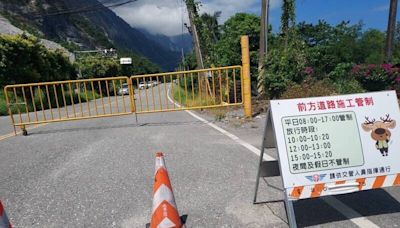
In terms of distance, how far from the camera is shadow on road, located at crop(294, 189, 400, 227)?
10.4ft

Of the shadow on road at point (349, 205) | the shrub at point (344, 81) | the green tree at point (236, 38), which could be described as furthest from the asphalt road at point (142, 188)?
the green tree at point (236, 38)

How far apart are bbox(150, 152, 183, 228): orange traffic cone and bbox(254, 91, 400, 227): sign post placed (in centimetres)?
103

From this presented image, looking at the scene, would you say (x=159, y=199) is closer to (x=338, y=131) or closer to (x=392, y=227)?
(x=338, y=131)

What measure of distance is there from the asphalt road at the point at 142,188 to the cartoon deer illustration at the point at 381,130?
0.70 m

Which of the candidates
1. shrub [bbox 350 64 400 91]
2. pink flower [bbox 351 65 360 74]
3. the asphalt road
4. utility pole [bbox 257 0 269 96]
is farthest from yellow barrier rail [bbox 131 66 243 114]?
shrub [bbox 350 64 400 91]

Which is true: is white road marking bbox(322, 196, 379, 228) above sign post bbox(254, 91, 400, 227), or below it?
below

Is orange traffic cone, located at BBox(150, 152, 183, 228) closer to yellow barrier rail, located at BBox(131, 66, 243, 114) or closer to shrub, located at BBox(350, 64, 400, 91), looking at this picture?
yellow barrier rail, located at BBox(131, 66, 243, 114)

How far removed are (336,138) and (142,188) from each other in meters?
2.45

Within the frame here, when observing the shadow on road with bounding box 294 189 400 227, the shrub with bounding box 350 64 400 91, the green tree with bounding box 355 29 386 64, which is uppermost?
the green tree with bounding box 355 29 386 64

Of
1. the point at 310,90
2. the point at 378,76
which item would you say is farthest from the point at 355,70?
the point at 310,90

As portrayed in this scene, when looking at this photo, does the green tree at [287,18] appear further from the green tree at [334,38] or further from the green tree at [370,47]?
the green tree at [370,47]

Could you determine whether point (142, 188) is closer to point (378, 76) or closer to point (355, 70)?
point (378, 76)

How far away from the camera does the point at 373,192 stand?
3736 mm

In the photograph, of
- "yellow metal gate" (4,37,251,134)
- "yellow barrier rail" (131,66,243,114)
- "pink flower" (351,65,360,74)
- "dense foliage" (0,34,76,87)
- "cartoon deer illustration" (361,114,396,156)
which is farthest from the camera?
"dense foliage" (0,34,76,87)
